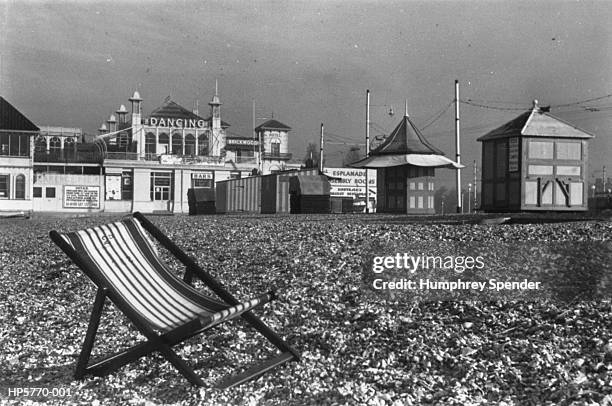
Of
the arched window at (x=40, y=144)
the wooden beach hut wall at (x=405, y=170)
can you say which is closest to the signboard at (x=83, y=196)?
the arched window at (x=40, y=144)

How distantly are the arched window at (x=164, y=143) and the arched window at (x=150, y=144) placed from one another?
63mm

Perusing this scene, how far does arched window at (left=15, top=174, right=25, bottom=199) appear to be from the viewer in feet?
16.3

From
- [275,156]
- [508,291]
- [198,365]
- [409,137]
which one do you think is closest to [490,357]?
[508,291]

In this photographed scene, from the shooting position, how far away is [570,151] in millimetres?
13453

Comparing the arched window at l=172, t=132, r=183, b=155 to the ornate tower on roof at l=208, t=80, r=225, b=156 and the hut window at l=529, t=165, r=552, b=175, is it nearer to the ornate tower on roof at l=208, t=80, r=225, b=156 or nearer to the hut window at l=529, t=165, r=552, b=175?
the ornate tower on roof at l=208, t=80, r=225, b=156

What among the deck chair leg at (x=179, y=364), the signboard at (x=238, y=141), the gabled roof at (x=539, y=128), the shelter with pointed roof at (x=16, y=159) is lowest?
the deck chair leg at (x=179, y=364)

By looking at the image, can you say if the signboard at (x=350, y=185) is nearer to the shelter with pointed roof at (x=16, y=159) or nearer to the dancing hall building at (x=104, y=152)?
the dancing hall building at (x=104, y=152)

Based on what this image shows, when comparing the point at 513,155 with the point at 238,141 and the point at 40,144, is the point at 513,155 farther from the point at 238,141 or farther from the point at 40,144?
the point at 40,144

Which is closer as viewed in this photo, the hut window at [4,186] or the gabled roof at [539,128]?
the hut window at [4,186]

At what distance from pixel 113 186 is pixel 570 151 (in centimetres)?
1011

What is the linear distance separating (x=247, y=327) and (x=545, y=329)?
175 cm

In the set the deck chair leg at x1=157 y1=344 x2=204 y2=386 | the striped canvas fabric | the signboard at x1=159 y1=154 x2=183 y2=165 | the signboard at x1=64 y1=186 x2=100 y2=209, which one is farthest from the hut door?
the deck chair leg at x1=157 y1=344 x2=204 y2=386

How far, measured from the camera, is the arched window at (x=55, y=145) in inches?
198

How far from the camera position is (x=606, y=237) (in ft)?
20.1
